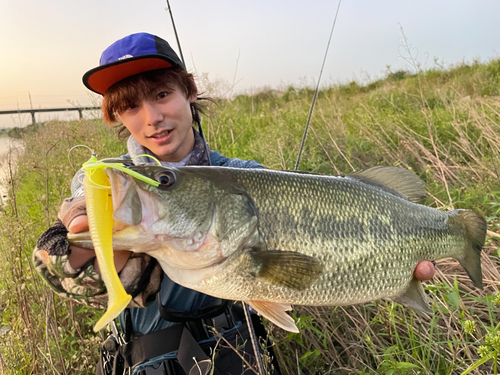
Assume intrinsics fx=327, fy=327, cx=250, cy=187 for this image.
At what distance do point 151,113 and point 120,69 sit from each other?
0.96ft

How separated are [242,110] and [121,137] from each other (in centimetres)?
570

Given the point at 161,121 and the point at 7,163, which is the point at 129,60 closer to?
the point at 161,121

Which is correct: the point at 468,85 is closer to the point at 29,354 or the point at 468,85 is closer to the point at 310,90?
the point at 310,90

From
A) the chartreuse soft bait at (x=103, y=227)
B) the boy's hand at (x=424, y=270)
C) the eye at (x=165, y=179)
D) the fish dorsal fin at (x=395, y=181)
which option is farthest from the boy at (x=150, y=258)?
the fish dorsal fin at (x=395, y=181)

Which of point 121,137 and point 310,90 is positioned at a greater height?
point 310,90

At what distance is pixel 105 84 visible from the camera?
77.0 inches

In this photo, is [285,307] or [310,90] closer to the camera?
[285,307]

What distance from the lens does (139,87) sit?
1896mm

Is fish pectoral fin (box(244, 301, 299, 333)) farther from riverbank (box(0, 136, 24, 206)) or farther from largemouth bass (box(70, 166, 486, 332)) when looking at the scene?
riverbank (box(0, 136, 24, 206))

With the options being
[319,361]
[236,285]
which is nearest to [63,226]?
[236,285]

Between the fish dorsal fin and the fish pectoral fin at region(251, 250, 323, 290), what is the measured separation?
585 mm

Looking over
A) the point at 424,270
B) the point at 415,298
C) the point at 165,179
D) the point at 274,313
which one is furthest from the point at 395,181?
the point at 165,179

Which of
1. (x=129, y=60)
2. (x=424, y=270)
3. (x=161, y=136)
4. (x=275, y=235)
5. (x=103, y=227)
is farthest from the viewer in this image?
(x=161, y=136)

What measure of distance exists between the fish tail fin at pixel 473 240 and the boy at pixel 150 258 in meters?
0.31
